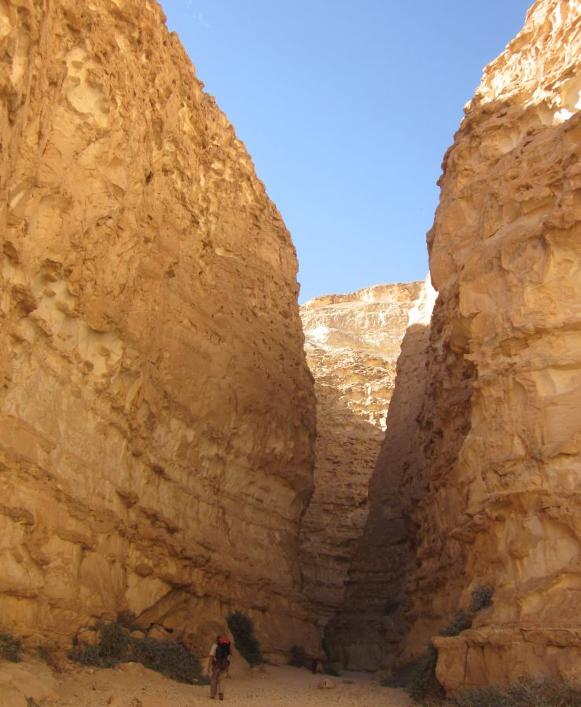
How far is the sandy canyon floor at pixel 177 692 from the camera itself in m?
9.62

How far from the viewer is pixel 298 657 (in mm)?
20203

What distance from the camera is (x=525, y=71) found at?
17.5 meters

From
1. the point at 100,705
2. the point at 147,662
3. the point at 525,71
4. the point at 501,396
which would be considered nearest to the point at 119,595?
the point at 147,662

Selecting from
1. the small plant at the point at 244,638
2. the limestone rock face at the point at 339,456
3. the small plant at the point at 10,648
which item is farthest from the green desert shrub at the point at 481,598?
the limestone rock face at the point at 339,456

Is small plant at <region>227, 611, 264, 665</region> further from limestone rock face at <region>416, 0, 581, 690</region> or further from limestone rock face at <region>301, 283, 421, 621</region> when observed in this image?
limestone rock face at <region>301, 283, 421, 621</region>

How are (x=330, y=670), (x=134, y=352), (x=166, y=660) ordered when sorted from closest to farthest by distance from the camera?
(x=166, y=660), (x=134, y=352), (x=330, y=670)

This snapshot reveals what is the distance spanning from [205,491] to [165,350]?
3744mm

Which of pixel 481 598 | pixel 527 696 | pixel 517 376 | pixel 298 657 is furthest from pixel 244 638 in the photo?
pixel 527 696

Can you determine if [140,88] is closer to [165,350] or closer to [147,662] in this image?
[165,350]

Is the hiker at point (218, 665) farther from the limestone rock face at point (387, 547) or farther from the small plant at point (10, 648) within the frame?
the limestone rock face at point (387, 547)

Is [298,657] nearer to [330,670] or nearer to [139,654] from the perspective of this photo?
[330,670]

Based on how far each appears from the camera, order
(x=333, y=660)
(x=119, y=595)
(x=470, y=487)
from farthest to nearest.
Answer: (x=333, y=660) → (x=119, y=595) → (x=470, y=487)

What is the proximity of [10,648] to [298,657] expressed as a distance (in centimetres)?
1193

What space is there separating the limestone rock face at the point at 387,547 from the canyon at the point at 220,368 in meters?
0.41
